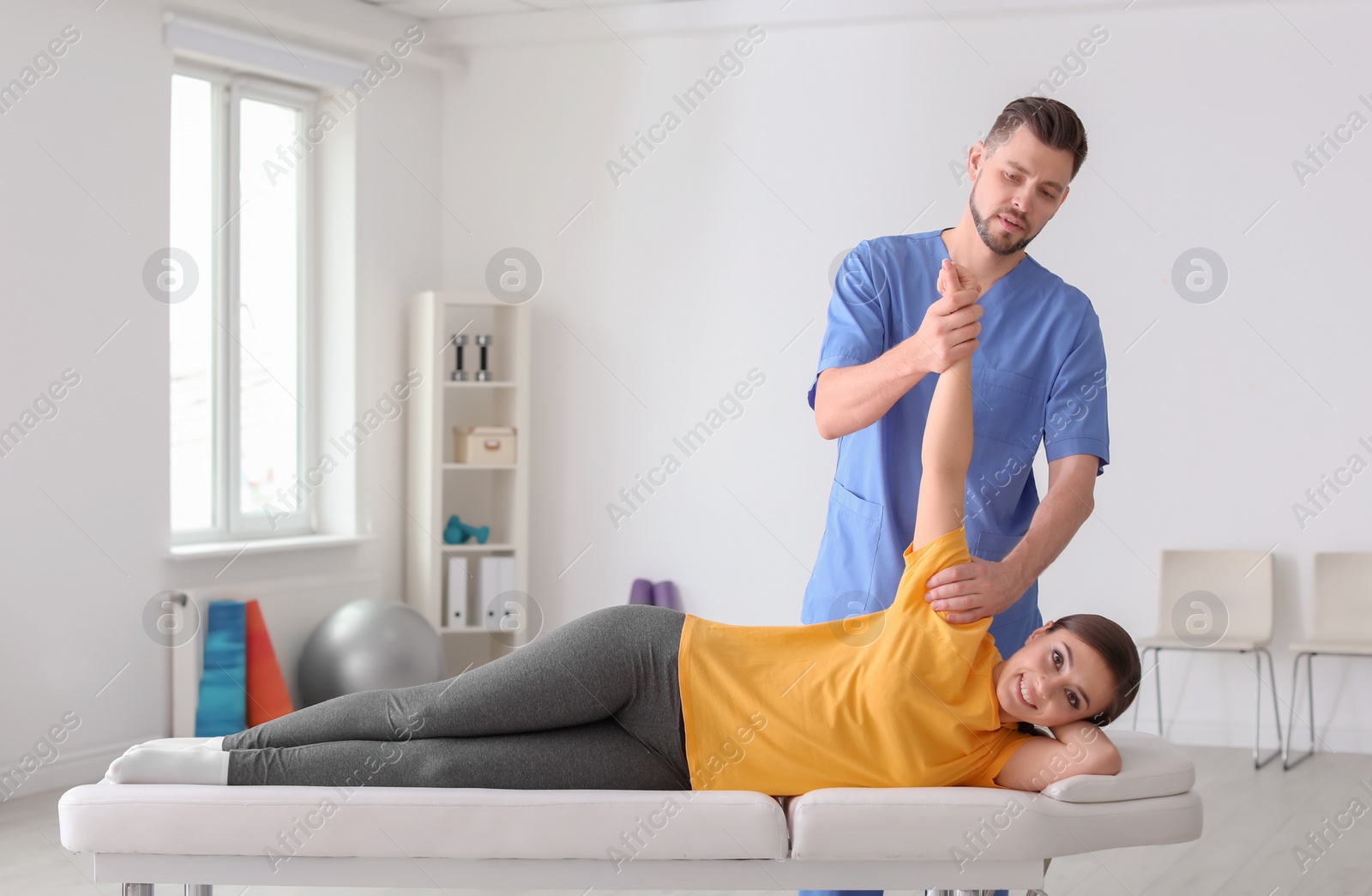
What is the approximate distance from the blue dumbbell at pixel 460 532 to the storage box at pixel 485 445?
243 mm

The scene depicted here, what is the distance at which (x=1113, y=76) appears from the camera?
4.38 m

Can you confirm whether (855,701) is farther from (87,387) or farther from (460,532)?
(460,532)

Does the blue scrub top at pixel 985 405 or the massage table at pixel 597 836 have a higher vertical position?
the blue scrub top at pixel 985 405

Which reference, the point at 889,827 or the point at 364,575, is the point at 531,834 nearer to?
the point at 889,827

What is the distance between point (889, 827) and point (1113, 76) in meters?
3.49

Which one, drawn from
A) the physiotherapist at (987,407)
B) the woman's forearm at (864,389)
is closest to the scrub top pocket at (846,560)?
the physiotherapist at (987,407)

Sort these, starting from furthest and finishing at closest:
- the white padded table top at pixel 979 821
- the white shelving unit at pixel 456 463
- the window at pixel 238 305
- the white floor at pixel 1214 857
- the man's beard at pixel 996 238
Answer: the white shelving unit at pixel 456 463 → the window at pixel 238 305 → the white floor at pixel 1214 857 → the man's beard at pixel 996 238 → the white padded table top at pixel 979 821

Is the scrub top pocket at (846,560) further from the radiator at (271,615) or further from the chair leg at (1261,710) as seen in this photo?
the radiator at (271,615)

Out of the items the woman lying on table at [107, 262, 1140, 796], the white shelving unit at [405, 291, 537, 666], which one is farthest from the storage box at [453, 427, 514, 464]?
the woman lying on table at [107, 262, 1140, 796]

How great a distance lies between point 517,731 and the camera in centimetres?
182

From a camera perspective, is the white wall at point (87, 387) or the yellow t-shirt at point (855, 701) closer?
the yellow t-shirt at point (855, 701)

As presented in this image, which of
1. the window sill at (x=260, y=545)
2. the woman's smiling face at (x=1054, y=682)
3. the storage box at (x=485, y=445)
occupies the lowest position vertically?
the window sill at (x=260, y=545)

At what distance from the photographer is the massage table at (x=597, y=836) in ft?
5.37

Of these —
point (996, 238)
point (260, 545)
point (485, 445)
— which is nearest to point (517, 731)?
point (996, 238)
